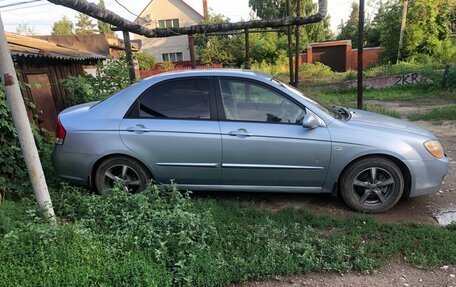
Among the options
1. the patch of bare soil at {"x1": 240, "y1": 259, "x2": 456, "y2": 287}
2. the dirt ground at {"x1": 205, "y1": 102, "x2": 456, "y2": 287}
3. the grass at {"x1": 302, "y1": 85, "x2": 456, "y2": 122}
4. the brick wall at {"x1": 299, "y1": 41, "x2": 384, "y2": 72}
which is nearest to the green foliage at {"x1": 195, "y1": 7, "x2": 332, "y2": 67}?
the brick wall at {"x1": 299, "y1": 41, "x2": 384, "y2": 72}

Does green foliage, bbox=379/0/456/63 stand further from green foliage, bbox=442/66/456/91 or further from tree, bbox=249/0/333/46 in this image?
tree, bbox=249/0/333/46

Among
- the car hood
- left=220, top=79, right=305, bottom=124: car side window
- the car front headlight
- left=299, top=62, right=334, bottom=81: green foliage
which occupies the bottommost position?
left=299, top=62, right=334, bottom=81: green foliage

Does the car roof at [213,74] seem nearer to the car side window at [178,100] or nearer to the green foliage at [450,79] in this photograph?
the car side window at [178,100]

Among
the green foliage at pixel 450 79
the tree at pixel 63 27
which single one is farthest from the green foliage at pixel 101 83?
the tree at pixel 63 27

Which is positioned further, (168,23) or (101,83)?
(168,23)

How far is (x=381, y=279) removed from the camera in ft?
10.1

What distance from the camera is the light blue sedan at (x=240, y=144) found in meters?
4.16

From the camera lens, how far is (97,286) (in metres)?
2.77

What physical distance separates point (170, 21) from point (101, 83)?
36394 mm

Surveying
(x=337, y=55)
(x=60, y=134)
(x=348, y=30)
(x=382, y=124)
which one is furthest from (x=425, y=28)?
(x=60, y=134)

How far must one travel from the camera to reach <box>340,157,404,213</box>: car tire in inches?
163

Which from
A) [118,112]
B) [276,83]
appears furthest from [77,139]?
[276,83]

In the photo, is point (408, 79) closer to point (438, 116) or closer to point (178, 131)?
point (438, 116)

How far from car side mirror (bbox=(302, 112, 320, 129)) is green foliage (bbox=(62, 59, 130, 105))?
16.1 ft
